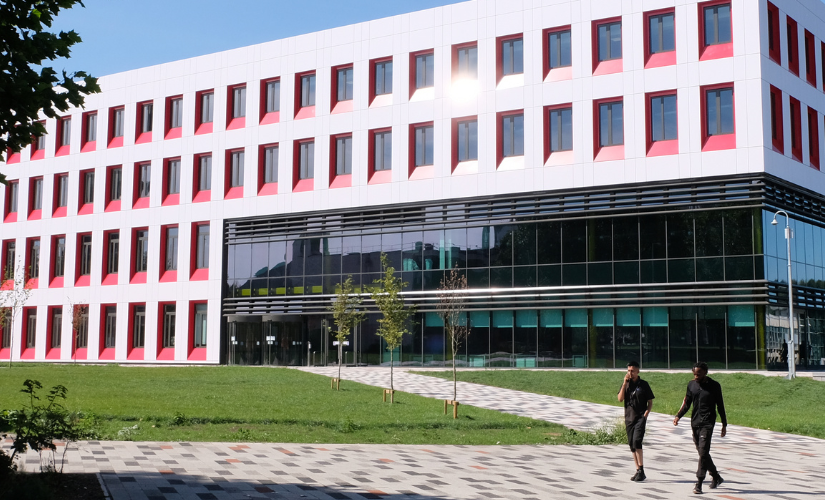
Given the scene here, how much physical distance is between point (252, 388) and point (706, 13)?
2467cm

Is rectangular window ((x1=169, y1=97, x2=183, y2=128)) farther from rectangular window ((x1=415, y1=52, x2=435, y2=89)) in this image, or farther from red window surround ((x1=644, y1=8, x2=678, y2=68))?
red window surround ((x1=644, y1=8, x2=678, y2=68))

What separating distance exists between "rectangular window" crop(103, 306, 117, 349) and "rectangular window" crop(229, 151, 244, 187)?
11.3 meters

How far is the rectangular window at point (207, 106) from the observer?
166 ft

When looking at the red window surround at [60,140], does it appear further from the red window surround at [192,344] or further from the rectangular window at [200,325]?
the rectangular window at [200,325]

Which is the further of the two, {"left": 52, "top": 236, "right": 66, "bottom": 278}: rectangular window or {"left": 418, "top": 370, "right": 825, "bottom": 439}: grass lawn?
{"left": 52, "top": 236, "right": 66, "bottom": 278}: rectangular window

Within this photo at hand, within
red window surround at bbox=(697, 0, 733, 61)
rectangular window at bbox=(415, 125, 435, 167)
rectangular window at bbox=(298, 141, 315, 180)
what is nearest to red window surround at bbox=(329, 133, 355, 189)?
rectangular window at bbox=(298, 141, 315, 180)

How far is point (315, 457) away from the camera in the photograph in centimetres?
1476

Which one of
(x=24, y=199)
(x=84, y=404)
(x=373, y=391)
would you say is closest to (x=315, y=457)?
(x=84, y=404)

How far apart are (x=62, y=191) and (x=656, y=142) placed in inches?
1515

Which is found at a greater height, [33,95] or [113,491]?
[33,95]

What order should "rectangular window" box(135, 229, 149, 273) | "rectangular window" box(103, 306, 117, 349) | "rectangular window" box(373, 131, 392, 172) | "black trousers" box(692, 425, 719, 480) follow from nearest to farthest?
"black trousers" box(692, 425, 719, 480) < "rectangular window" box(373, 131, 392, 172) < "rectangular window" box(135, 229, 149, 273) < "rectangular window" box(103, 306, 117, 349)

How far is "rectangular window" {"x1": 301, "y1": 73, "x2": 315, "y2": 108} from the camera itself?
4741 cm

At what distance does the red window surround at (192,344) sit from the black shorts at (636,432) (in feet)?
126

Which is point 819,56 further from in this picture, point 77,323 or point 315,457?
point 77,323
